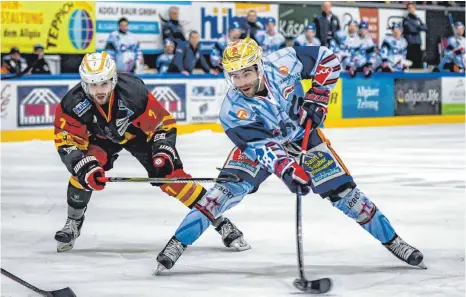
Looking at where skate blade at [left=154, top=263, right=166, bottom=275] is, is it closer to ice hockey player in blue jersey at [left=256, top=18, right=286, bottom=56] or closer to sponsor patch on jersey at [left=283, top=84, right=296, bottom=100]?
sponsor patch on jersey at [left=283, top=84, right=296, bottom=100]

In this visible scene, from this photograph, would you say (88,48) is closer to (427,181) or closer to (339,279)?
(427,181)

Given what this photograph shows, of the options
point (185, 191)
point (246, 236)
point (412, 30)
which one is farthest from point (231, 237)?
point (412, 30)

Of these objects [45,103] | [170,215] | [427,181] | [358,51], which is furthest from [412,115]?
[170,215]

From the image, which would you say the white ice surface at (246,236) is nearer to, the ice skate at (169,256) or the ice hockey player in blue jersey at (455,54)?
the ice skate at (169,256)

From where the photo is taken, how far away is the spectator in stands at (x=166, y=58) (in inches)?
610

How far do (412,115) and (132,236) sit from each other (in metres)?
11.7

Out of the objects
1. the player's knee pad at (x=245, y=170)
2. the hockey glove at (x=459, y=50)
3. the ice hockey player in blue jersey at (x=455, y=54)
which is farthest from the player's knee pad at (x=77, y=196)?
the hockey glove at (x=459, y=50)

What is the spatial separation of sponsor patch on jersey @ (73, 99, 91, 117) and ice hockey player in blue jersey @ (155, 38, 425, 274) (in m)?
0.86

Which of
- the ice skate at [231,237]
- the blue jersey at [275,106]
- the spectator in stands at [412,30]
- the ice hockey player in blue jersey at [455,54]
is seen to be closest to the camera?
the blue jersey at [275,106]

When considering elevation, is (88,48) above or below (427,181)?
above

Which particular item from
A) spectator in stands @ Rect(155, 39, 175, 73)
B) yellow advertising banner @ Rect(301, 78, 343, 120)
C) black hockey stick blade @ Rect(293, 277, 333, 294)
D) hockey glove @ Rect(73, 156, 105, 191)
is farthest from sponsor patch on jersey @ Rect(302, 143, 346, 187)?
yellow advertising banner @ Rect(301, 78, 343, 120)

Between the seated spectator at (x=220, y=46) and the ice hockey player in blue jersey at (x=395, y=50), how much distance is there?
3151 millimetres

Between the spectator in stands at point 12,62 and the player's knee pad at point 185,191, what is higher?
the spectator in stands at point 12,62

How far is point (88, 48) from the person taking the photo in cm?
1553
